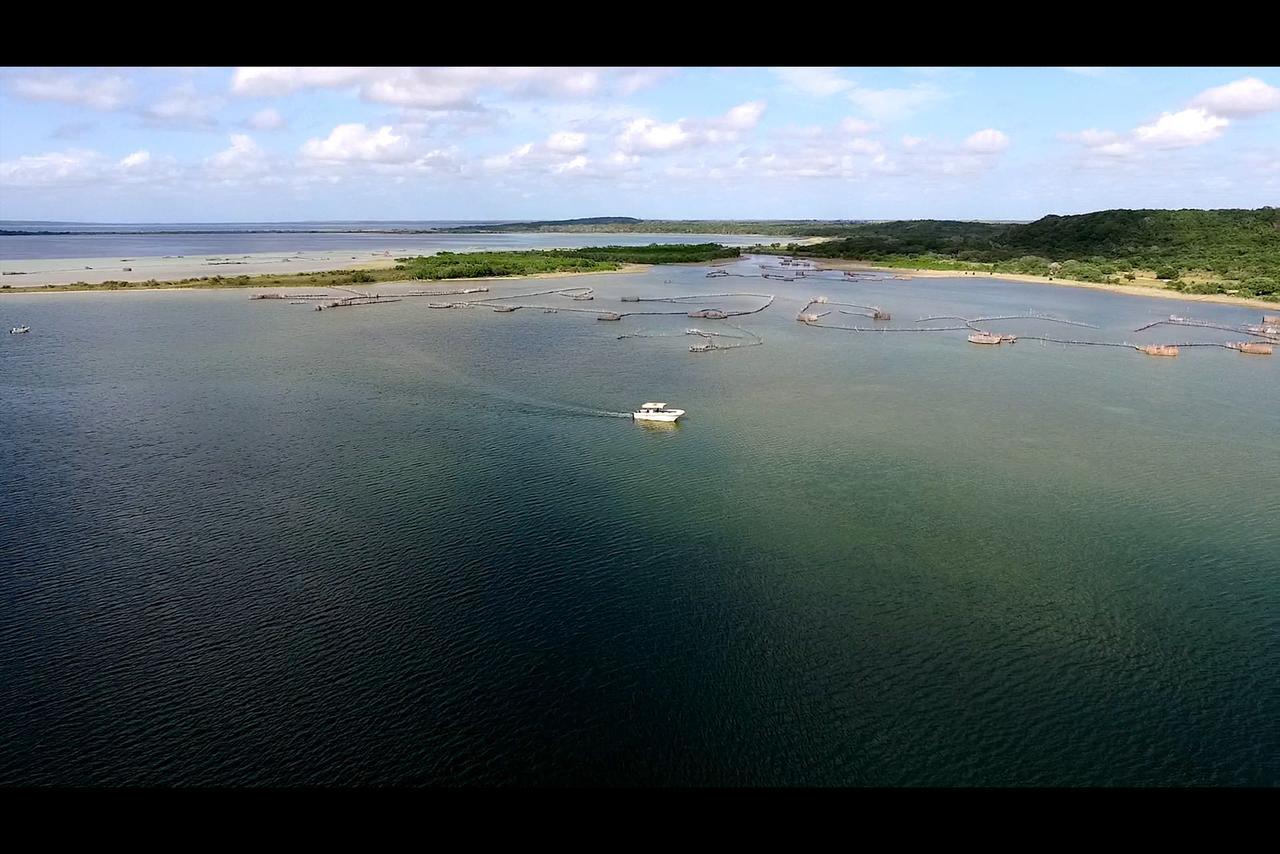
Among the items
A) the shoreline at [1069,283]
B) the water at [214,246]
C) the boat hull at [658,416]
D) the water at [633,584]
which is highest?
the water at [214,246]

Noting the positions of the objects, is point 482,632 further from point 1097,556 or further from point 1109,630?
point 1097,556

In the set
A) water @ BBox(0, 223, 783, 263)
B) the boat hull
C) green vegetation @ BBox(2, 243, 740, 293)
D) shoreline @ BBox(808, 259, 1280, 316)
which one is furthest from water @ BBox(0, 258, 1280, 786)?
water @ BBox(0, 223, 783, 263)

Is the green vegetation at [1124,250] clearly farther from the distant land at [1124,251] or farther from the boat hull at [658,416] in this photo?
the boat hull at [658,416]

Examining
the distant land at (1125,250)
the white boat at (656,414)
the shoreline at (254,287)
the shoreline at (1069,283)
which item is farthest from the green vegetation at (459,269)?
the white boat at (656,414)

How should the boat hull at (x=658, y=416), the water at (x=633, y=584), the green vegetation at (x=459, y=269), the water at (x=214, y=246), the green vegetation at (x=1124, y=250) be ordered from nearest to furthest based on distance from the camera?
the water at (x=633, y=584) → the boat hull at (x=658, y=416) → the green vegetation at (x=459, y=269) → the green vegetation at (x=1124, y=250) → the water at (x=214, y=246)

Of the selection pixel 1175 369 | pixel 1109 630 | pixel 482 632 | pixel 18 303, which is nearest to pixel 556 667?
pixel 482 632

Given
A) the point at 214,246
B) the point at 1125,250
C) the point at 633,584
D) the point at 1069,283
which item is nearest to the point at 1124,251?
the point at 1125,250
